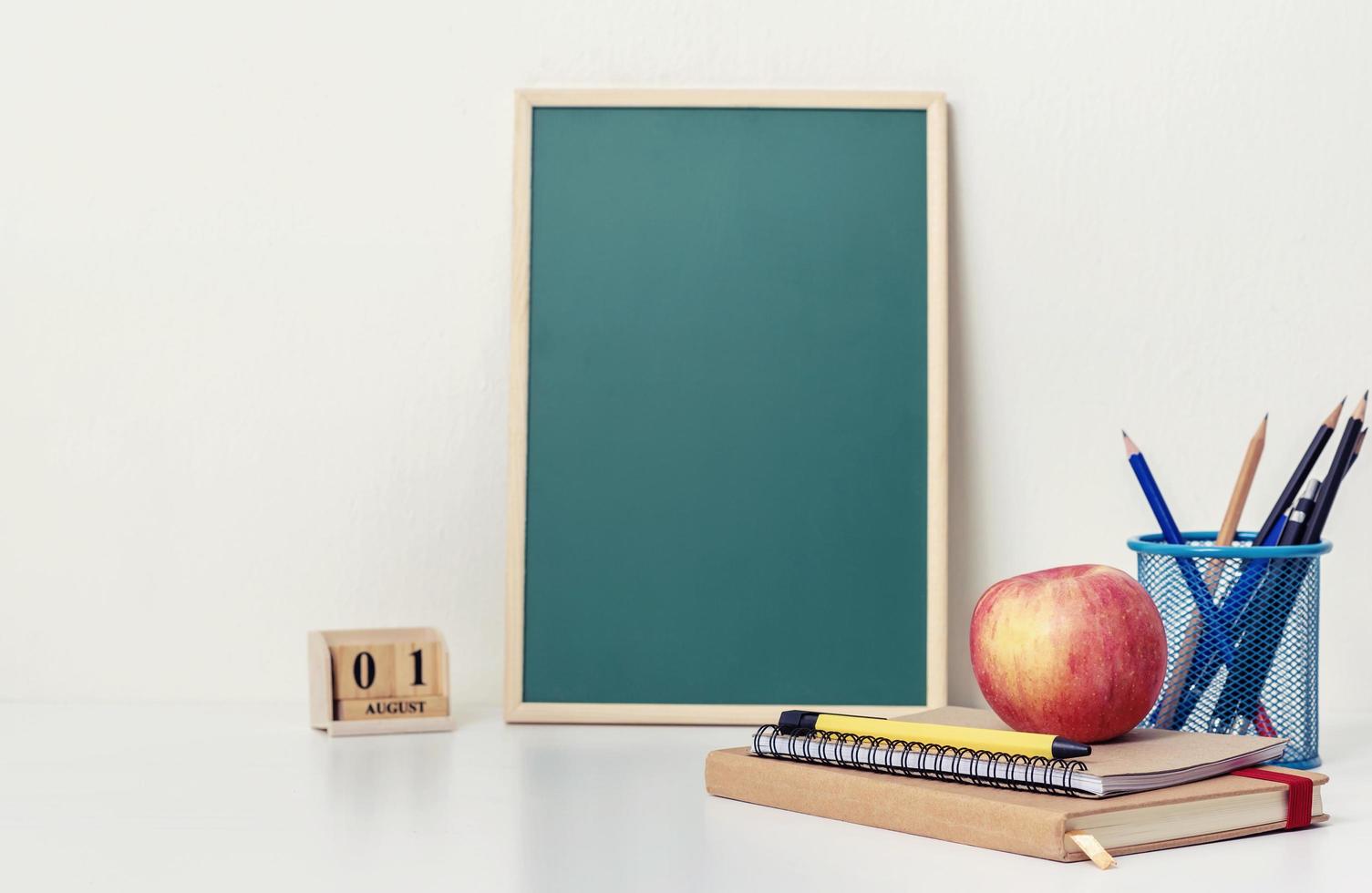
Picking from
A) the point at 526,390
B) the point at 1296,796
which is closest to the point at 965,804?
the point at 1296,796

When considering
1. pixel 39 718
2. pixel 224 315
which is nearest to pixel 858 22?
pixel 224 315

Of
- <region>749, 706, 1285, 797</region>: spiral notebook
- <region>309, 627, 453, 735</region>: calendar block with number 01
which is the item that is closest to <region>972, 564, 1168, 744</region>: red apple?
<region>749, 706, 1285, 797</region>: spiral notebook

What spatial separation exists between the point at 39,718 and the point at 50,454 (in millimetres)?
254

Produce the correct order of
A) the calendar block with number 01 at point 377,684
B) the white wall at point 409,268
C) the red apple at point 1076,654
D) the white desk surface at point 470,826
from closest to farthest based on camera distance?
the white desk surface at point 470,826 < the red apple at point 1076,654 < the calendar block with number 01 at point 377,684 < the white wall at point 409,268

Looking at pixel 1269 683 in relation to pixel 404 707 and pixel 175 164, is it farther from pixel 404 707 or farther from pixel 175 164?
pixel 175 164

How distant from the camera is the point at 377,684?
1156mm

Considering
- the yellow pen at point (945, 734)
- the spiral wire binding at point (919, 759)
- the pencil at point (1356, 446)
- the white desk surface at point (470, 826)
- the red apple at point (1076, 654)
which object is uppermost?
the pencil at point (1356, 446)

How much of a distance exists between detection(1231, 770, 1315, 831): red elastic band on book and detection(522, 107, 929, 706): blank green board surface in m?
0.43

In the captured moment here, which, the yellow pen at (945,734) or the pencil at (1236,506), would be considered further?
the pencil at (1236,506)

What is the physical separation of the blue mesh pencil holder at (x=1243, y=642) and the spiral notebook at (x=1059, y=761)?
11cm

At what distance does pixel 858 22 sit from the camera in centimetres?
128

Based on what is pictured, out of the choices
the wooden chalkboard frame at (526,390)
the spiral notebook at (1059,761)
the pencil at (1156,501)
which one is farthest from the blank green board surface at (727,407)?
the spiral notebook at (1059,761)

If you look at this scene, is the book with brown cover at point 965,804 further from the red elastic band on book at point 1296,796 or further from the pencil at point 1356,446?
the pencil at point 1356,446

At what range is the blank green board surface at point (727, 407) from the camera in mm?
1225
